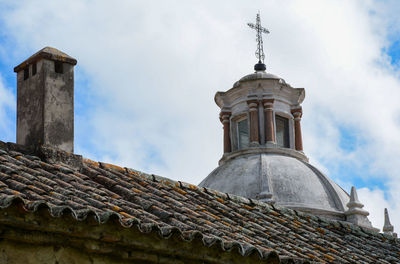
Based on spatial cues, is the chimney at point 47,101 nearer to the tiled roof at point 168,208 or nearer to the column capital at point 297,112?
the tiled roof at point 168,208

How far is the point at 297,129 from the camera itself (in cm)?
3022

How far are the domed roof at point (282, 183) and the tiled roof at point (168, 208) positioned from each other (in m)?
13.2

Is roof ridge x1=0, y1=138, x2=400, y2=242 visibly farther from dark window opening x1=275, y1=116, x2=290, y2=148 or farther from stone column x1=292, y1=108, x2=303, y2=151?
dark window opening x1=275, y1=116, x2=290, y2=148

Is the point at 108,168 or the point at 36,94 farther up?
the point at 36,94

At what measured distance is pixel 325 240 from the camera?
1106 centimetres

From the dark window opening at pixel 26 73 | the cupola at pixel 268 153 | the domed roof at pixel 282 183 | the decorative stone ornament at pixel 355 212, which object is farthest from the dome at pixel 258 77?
the dark window opening at pixel 26 73

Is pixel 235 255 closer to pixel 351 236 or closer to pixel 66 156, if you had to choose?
pixel 66 156

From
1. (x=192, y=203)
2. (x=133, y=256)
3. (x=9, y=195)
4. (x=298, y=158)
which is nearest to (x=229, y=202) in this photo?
(x=192, y=203)

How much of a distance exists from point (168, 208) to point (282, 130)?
22.0 metres

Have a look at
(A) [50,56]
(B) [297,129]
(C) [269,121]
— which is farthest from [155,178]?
(B) [297,129]

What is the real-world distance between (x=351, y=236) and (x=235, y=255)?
14.8ft

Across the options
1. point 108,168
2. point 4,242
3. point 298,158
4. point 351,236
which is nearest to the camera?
point 4,242

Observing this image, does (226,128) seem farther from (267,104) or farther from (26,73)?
(26,73)

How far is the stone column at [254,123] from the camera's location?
28.7 meters
